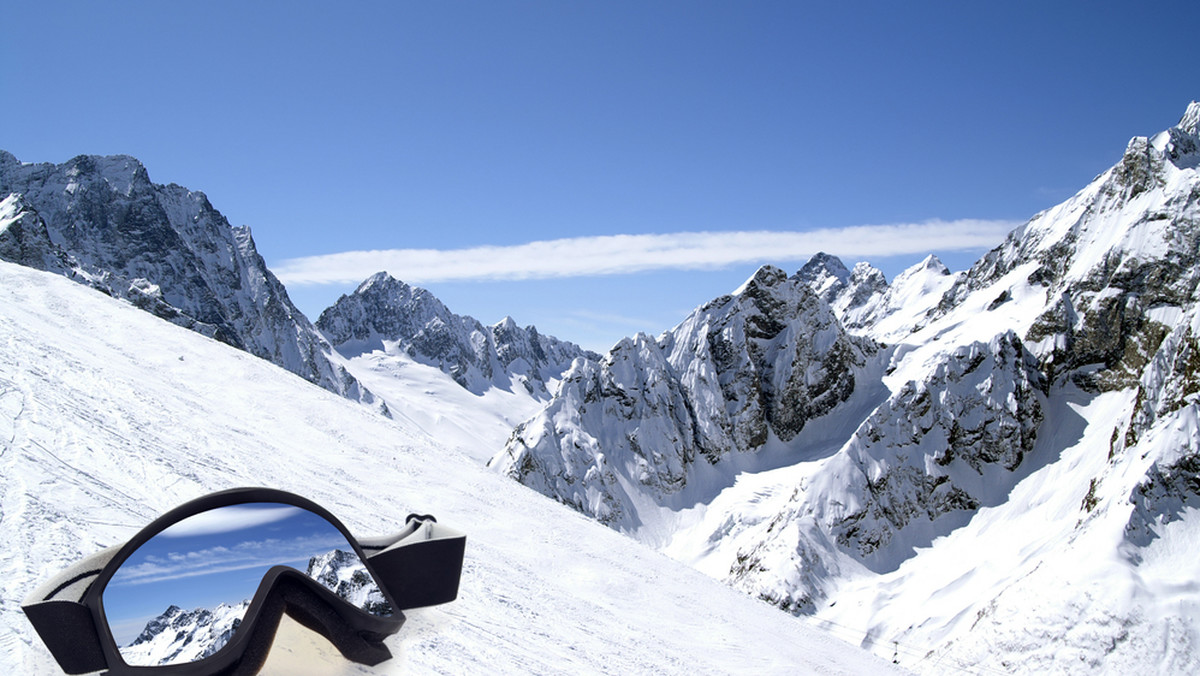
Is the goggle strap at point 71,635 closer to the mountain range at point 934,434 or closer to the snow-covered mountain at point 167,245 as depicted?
the mountain range at point 934,434

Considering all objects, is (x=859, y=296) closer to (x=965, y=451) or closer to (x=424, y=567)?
(x=965, y=451)

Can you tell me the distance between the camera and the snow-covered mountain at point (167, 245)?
117188 mm

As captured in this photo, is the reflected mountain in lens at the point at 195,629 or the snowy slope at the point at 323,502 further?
the snowy slope at the point at 323,502

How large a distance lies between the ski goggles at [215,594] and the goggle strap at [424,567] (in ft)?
1.68

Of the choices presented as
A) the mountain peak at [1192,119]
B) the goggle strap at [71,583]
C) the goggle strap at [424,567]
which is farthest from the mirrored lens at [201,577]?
the mountain peak at [1192,119]

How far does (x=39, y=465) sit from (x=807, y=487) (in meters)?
81.3

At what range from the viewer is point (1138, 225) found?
3413 inches

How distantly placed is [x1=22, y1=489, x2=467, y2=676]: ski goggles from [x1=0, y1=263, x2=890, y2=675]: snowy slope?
203 mm

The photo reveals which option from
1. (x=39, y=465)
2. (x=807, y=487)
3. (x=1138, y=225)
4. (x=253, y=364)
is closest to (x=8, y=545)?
(x=39, y=465)

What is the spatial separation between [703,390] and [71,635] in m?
97.0

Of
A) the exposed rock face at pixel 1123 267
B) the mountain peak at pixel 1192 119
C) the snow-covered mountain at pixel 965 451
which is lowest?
the snow-covered mountain at pixel 965 451

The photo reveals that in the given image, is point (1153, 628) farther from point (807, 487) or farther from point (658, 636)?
point (658, 636)

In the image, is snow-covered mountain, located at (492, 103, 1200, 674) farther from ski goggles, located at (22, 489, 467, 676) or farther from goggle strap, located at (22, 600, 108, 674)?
goggle strap, located at (22, 600, 108, 674)

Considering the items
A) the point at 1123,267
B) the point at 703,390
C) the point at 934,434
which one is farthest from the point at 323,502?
the point at 1123,267
